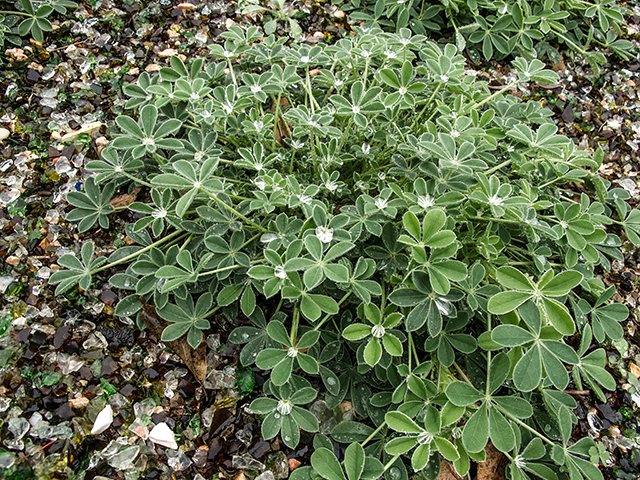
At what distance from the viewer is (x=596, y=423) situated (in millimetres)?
2064

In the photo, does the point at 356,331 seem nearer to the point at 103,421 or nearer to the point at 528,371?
the point at 528,371

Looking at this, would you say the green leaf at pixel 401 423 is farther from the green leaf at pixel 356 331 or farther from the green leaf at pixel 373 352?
the green leaf at pixel 356 331

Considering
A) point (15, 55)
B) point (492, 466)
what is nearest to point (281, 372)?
point (492, 466)

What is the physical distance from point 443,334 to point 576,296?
802 mm

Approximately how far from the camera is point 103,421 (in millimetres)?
1852

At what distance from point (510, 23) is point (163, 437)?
3.26 m

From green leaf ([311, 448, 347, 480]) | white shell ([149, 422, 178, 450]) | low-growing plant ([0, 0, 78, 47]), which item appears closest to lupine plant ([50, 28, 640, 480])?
green leaf ([311, 448, 347, 480])

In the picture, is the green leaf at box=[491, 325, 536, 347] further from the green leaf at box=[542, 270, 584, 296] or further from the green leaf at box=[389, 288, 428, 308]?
the green leaf at box=[389, 288, 428, 308]

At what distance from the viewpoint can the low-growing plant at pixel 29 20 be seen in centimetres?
276

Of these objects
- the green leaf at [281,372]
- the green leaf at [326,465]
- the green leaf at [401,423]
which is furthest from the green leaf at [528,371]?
the green leaf at [281,372]

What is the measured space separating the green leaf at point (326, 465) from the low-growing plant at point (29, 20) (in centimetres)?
290

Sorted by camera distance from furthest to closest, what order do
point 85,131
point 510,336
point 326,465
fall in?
point 85,131 < point 326,465 < point 510,336

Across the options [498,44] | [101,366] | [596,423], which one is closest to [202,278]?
[101,366]

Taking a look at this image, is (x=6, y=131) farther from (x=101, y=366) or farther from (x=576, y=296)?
(x=576, y=296)
